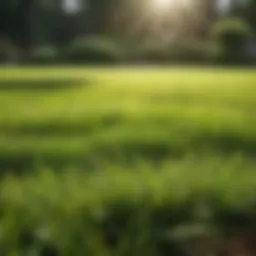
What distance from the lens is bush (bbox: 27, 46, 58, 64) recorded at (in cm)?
212

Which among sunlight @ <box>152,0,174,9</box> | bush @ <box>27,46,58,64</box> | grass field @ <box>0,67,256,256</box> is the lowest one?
grass field @ <box>0,67,256,256</box>

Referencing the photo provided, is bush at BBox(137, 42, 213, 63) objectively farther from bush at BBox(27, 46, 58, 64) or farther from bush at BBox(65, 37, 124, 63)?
bush at BBox(27, 46, 58, 64)

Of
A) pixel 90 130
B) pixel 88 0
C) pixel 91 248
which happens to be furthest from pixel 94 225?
pixel 88 0

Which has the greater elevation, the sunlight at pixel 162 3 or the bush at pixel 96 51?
the sunlight at pixel 162 3

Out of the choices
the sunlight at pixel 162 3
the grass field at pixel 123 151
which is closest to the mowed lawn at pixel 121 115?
the grass field at pixel 123 151

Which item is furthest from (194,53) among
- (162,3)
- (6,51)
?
(6,51)

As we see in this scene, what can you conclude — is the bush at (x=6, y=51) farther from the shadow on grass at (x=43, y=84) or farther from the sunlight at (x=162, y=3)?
the sunlight at (x=162, y=3)

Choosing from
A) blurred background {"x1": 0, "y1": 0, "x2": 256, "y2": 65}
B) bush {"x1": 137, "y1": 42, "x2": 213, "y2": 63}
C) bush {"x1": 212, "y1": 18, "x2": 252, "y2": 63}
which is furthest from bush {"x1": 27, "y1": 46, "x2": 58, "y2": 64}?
bush {"x1": 212, "y1": 18, "x2": 252, "y2": 63}

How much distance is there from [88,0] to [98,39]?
97mm

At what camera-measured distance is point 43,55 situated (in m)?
2.13

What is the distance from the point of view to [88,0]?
6.98ft

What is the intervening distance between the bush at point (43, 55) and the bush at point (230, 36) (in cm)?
38

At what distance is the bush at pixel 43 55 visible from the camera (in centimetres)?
212

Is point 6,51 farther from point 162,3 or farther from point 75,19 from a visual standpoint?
point 162,3
